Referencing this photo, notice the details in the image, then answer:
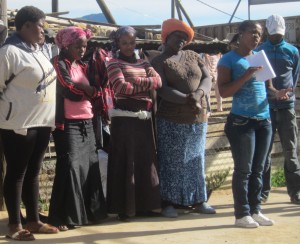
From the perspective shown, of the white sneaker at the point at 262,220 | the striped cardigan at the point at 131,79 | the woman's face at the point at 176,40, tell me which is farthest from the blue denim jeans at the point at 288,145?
the striped cardigan at the point at 131,79

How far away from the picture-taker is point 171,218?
633 centimetres

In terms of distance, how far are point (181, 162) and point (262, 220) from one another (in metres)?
1.00

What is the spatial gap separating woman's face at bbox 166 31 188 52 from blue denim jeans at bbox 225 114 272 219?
100cm

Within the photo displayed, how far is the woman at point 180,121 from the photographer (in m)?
6.28

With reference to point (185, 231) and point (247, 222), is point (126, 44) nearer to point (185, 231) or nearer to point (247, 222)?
point (185, 231)

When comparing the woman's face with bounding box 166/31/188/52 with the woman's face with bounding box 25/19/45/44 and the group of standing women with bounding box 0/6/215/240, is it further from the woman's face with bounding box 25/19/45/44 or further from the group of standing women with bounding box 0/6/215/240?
the woman's face with bounding box 25/19/45/44

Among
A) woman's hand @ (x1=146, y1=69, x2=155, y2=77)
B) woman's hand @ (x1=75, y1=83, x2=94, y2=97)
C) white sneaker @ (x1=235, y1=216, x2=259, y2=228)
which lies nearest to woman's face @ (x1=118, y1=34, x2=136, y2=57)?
woman's hand @ (x1=146, y1=69, x2=155, y2=77)

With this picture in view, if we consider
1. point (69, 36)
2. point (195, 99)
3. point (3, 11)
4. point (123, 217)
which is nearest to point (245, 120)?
point (195, 99)

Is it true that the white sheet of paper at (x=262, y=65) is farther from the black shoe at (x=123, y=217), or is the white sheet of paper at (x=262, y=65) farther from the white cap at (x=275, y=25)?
the black shoe at (x=123, y=217)

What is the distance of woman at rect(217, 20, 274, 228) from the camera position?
5.70 metres

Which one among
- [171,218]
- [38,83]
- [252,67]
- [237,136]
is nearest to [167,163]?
[171,218]

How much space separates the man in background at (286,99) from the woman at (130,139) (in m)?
1.40

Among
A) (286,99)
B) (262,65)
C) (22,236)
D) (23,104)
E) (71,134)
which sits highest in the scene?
(262,65)

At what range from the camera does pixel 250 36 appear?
5766 mm
